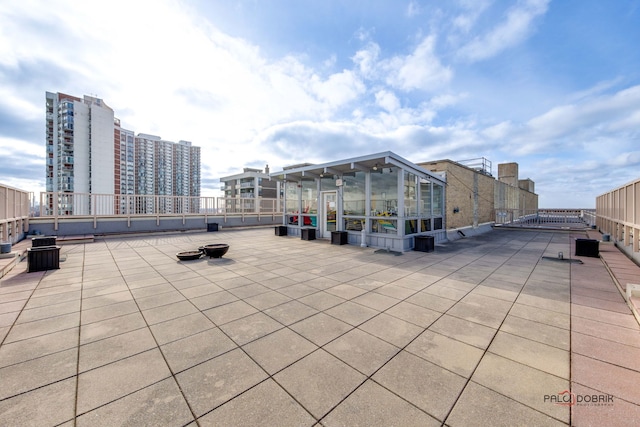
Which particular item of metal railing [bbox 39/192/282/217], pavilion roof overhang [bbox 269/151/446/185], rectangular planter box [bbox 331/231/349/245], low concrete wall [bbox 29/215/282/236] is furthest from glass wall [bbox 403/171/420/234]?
→ low concrete wall [bbox 29/215/282/236]

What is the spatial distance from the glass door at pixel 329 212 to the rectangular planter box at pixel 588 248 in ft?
27.9

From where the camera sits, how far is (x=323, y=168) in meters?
10.9

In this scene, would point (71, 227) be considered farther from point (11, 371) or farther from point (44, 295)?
point (11, 371)

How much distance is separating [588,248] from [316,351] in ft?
32.4

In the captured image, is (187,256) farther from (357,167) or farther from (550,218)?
(550,218)

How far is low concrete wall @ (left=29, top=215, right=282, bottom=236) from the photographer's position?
11.2 meters

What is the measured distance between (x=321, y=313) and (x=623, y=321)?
14.2 ft

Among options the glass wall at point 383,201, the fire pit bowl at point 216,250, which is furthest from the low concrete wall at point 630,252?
the fire pit bowl at point 216,250

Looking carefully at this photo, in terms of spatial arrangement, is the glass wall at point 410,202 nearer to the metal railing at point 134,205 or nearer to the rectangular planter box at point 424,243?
the rectangular planter box at point 424,243

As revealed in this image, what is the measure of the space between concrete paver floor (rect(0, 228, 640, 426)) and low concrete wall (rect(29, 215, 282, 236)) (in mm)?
8119

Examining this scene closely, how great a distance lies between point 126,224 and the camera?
13.0m

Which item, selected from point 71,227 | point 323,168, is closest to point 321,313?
point 323,168

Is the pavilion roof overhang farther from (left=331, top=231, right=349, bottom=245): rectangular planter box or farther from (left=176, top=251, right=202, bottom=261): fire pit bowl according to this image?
(left=176, top=251, right=202, bottom=261): fire pit bowl

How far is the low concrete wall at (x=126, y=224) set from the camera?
11.2 metres
